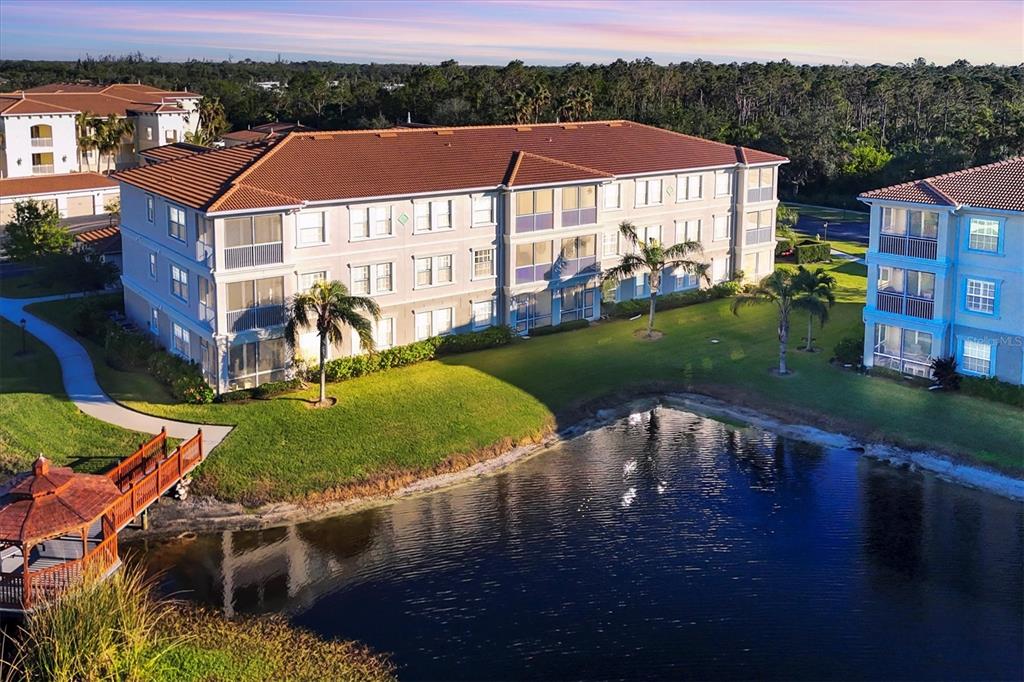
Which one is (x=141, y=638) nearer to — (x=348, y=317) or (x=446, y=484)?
(x=446, y=484)

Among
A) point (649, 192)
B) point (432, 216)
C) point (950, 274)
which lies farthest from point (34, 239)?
point (950, 274)

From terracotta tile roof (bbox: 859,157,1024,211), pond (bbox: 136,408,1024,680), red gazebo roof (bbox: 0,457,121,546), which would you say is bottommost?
pond (bbox: 136,408,1024,680)

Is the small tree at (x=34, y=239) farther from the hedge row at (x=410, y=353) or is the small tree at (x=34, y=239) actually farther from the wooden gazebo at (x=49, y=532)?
the wooden gazebo at (x=49, y=532)

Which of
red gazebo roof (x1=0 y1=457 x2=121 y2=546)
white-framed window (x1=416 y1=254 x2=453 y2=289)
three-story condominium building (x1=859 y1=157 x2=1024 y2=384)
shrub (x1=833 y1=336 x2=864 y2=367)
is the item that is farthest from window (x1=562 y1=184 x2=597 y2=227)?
red gazebo roof (x1=0 y1=457 x2=121 y2=546)

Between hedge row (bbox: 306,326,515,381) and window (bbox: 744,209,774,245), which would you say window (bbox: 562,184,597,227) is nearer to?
hedge row (bbox: 306,326,515,381)

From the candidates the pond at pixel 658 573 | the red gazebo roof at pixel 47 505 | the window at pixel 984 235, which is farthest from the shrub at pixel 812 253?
the red gazebo roof at pixel 47 505

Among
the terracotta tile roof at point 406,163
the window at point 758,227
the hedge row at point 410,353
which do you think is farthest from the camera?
the window at point 758,227
